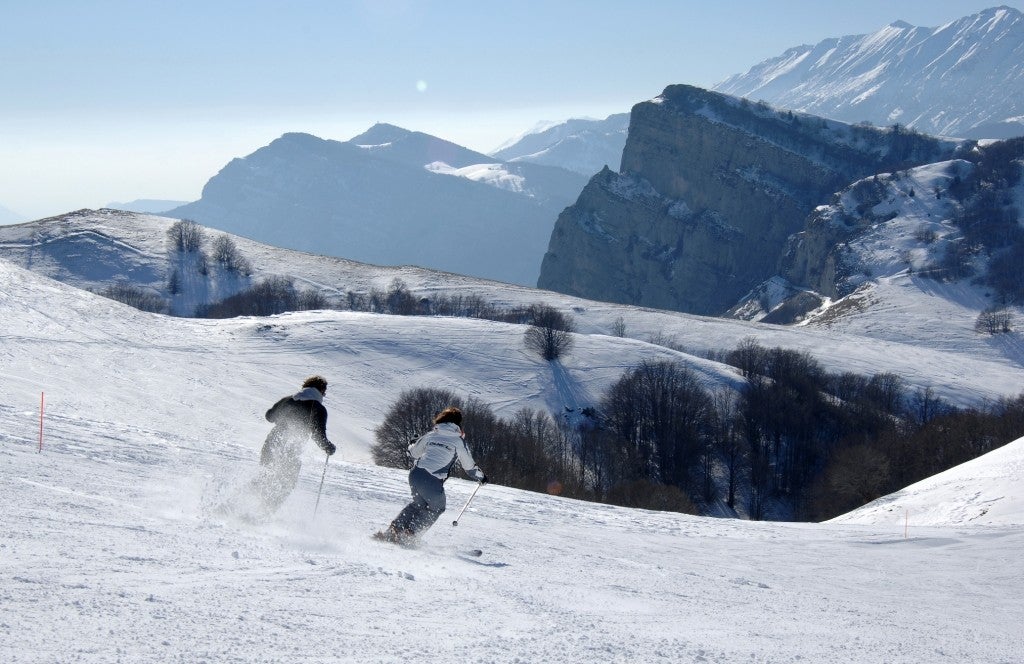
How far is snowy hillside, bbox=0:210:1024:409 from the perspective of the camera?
9388 centimetres

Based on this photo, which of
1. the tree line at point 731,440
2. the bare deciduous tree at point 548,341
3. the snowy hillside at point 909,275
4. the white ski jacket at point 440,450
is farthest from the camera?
the snowy hillside at point 909,275

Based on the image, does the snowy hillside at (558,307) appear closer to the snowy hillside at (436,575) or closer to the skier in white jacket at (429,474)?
the snowy hillside at (436,575)

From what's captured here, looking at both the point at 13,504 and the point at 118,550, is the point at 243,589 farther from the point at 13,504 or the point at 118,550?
the point at 13,504

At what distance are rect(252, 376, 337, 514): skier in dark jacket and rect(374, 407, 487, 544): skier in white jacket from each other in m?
1.35

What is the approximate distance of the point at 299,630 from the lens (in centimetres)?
725

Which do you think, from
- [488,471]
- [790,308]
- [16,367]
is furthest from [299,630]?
[790,308]

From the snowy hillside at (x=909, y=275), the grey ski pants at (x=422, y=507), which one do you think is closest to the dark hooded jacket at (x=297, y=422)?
the grey ski pants at (x=422, y=507)

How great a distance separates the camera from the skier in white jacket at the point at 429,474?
1198 centimetres

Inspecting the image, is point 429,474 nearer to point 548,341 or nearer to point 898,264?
point 548,341

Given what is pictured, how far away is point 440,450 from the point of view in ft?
40.4

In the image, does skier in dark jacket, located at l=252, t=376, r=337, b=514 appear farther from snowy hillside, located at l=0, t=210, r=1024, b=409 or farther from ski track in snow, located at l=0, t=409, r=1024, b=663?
snowy hillside, located at l=0, t=210, r=1024, b=409

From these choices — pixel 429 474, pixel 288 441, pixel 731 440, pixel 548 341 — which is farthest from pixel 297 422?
pixel 548 341


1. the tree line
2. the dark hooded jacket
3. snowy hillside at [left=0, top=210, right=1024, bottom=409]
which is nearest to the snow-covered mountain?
snowy hillside at [left=0, top=210, right=1024, bottom=409]

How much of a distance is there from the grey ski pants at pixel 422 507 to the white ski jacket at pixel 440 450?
6.2 inches
